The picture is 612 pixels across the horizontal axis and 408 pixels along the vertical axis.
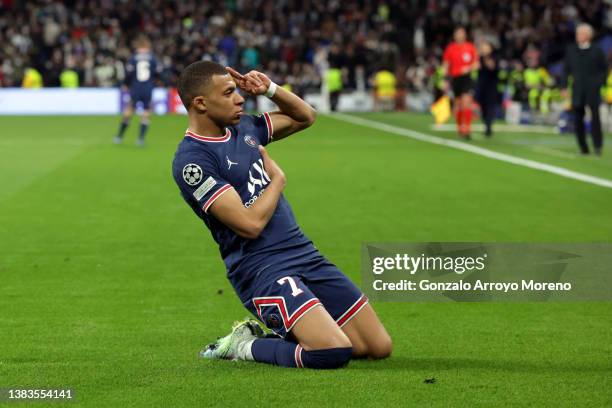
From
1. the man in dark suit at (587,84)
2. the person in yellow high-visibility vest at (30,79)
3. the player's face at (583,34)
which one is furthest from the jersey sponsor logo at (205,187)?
the person in yellow high-visibility vest at (30,79)

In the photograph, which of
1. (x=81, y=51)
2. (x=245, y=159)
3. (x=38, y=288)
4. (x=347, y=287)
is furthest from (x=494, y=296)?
(x=81, y=51)

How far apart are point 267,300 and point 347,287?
0.54 metres

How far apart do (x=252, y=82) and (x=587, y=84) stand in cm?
1680

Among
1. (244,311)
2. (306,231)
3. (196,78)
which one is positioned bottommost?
(306,231)

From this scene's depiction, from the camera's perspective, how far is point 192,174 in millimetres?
7070

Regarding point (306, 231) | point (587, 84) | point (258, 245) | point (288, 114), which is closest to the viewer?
point (258, 245)

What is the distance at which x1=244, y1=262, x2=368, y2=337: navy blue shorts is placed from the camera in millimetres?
7070

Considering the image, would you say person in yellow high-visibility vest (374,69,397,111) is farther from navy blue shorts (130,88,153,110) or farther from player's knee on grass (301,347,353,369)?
player's knee on grass (301,347,353,369)

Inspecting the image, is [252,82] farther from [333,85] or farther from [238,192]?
[333,85]

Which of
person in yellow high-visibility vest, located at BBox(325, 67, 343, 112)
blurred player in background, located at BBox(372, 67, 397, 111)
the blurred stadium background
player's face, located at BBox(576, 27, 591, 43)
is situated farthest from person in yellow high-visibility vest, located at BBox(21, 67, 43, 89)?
player's face, located at BBox(576, 27, 591, 43)

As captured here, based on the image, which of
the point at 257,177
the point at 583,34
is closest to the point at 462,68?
the point at 583,34

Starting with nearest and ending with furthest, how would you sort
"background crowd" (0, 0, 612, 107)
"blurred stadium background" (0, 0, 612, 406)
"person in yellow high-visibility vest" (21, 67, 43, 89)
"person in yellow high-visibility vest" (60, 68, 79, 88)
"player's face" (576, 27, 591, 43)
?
"blurred stadium background" (0, 0, 612, 406) → "player's face" (576, 27, 591, 43) → "person in yellow high-visibility vest" (21, 67, 43, 89) → "person in yellow high-visibility vest" (60, 68, 79, 88) → "background crowd" (0, 0, 612, 107)

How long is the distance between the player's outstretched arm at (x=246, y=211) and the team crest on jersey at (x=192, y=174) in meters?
0.16

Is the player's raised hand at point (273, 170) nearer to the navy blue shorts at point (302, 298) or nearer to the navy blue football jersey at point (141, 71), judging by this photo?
the navy blue shorts at point (302, 298)
